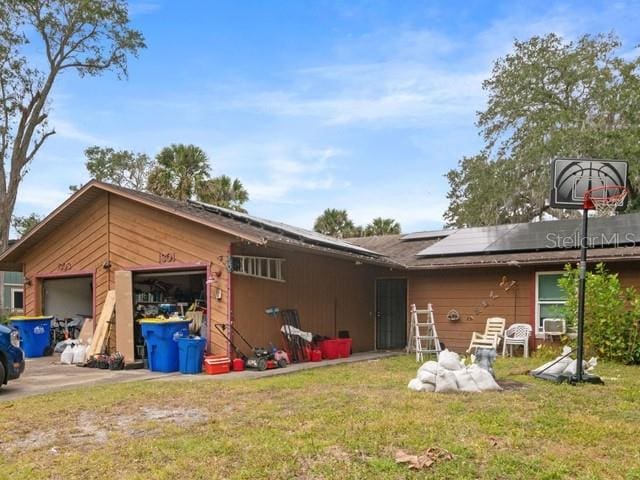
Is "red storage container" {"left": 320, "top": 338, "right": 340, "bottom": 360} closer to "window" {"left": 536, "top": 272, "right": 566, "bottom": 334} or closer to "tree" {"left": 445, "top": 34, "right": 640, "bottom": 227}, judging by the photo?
"window" {"left": 536, "top": 272, "right": 566, "bottom": 334}

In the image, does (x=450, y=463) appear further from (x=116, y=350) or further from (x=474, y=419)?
(x=116, y=350)

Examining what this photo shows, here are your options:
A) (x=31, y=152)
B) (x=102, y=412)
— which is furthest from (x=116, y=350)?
(x=31, y=152)

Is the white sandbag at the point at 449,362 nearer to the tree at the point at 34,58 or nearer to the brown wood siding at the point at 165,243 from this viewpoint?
the brown wood siding at the point at 165,243

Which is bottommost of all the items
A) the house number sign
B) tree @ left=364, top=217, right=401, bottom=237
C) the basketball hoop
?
the house number sign

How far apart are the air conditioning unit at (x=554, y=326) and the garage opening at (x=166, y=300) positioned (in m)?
6.97

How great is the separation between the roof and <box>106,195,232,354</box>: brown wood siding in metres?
0.32

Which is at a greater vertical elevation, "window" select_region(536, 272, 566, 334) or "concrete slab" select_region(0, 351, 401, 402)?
"window" select_region(536, 272, 566, 334)

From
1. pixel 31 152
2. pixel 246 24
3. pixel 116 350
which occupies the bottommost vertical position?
pixel 116 350

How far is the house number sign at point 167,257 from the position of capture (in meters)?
11.0

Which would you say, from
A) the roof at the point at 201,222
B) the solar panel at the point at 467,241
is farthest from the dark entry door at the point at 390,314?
the solar panel at the point at 467,241

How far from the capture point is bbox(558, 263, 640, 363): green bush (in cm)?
1014

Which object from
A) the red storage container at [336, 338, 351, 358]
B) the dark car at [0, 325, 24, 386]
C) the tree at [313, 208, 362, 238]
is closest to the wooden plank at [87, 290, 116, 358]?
the dark car at [0, 325, 24, 386]

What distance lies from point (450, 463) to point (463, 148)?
20.4 meters

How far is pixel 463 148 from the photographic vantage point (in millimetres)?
23188
